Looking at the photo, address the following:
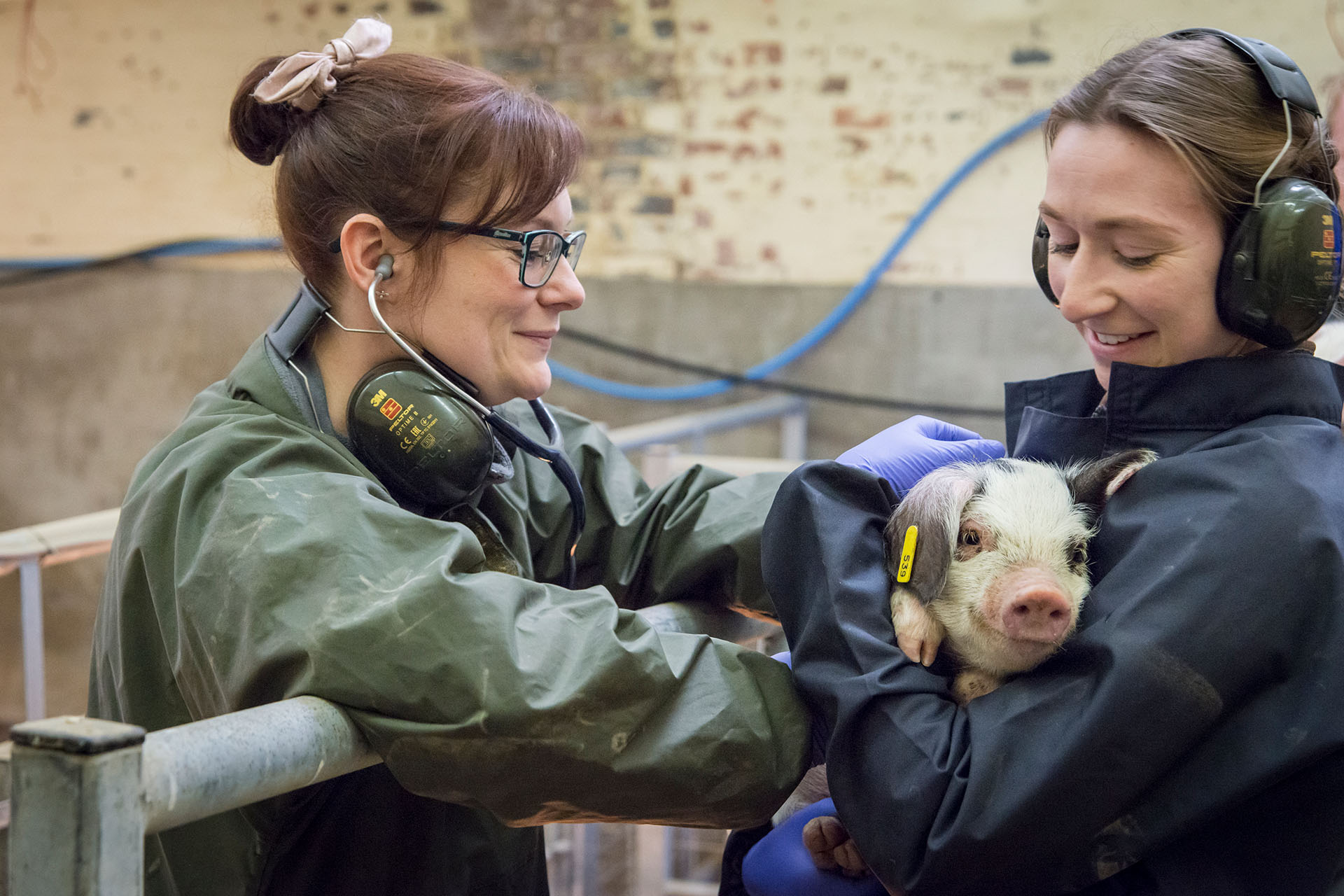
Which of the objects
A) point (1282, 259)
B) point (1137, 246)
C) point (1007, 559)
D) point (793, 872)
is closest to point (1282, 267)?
point (1282, 259)

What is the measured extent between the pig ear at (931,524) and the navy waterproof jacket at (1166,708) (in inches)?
2.9

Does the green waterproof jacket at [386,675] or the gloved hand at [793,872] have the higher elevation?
the green waterproof jacket at [386,675]

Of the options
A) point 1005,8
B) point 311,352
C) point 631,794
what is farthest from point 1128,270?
point 1005,8

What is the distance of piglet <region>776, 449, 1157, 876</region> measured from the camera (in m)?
0.99

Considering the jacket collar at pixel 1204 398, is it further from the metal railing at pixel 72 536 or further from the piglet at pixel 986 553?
the metal railing at pixel 72 536

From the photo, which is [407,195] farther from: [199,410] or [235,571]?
[235,571]

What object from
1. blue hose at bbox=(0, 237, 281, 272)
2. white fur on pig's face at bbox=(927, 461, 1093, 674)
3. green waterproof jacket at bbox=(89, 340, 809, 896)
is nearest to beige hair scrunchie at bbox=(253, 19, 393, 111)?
green waterproof jacket at bbox=(89, 340, 809, 896)

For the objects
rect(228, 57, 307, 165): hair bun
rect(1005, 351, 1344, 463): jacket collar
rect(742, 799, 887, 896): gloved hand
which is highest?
rect(228, 57, 307, 165): hair bun

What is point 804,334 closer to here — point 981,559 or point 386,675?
point 981,559

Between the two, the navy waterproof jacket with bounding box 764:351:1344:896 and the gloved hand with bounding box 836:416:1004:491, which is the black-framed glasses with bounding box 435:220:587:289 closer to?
the gloved hand with bounding box 836:416:1004:491

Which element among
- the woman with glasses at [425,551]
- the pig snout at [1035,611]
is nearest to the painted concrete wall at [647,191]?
the woman with glasses at [425,551]

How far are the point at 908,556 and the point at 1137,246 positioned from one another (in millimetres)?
349

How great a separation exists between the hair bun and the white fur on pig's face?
0.89m

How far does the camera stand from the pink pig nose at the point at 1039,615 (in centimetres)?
90
